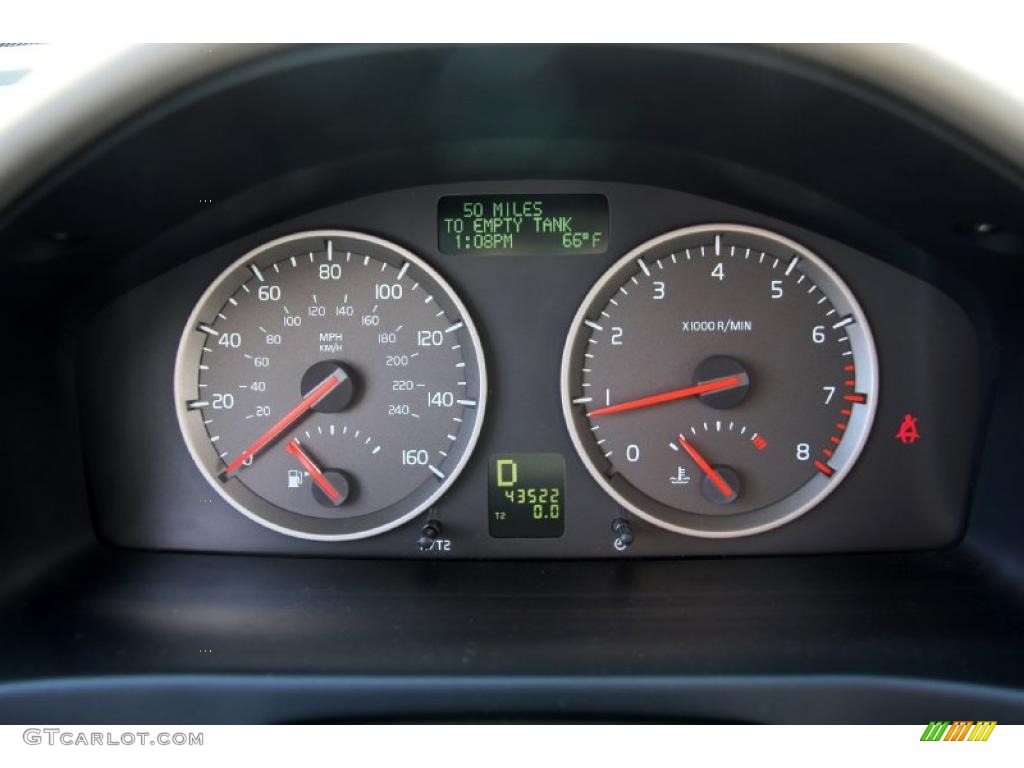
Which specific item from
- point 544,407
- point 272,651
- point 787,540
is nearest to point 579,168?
point 544,407

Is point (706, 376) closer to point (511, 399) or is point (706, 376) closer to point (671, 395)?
point (671, 395)

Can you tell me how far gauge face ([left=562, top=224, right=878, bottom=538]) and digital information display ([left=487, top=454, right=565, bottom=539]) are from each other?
13 cm

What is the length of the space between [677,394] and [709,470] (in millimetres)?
226

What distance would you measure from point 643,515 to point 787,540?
417 millimetres

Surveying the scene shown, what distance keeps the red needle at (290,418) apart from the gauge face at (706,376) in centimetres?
64

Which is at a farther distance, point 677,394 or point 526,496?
point 526,496

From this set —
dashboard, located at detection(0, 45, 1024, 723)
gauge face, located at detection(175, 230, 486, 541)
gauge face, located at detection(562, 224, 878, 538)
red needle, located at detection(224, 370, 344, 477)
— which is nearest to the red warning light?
dashboard, located at detection(0, 45, 1024, 723)

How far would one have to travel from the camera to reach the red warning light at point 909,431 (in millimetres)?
2502

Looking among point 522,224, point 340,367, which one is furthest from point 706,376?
point 340,367

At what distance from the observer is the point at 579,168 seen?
96.0 inches

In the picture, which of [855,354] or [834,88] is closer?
[834,88]

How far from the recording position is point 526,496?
254 centimetres

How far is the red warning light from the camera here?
2502 millimetres

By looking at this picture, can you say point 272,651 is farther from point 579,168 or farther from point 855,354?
point 855,354
